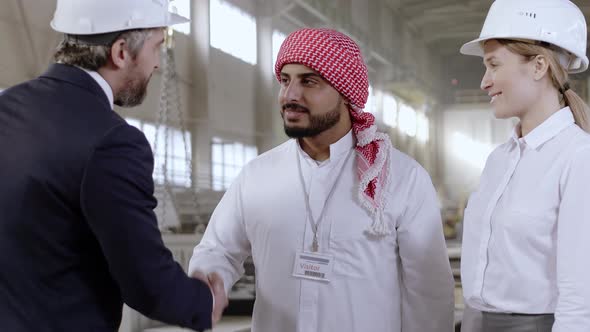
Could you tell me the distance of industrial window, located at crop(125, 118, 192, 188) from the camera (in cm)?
649

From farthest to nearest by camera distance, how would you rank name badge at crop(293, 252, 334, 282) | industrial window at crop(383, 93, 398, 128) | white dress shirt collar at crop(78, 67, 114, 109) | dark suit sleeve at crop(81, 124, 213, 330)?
1. industrial window at crop(383, 93, 398, 128)
2. name badge at crop(293, 252, 334, 282)
3. white dress shirt collar at crop(78, 67, 114, 109)
4. dark suit sleeve at crop(81, 124, 213, 330)

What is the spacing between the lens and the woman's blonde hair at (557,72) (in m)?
1.52

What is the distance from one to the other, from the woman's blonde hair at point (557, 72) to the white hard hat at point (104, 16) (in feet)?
2.61

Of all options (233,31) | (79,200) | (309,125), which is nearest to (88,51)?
(79,200)

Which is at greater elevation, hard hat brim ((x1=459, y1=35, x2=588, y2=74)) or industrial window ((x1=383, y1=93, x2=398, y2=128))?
industrial window ((x1=383, y1=93, x2=398, y2=128))

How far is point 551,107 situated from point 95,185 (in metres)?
1.00

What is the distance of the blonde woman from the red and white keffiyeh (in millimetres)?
256

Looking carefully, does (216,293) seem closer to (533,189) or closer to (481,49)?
(533,189)

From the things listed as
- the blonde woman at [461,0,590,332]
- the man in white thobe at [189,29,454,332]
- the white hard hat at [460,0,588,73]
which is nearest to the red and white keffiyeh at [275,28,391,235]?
the man in white thobe at [189,29,454,332]

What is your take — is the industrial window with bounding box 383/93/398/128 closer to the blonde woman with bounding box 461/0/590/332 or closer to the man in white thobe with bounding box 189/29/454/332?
the man in white thobe with bounding box 189/29/454/332

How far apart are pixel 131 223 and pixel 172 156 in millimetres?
5610

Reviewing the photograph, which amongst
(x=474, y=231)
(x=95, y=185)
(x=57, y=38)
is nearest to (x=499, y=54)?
(x=474, y=231)

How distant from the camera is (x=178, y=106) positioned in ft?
22.4

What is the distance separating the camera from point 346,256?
177 cm
